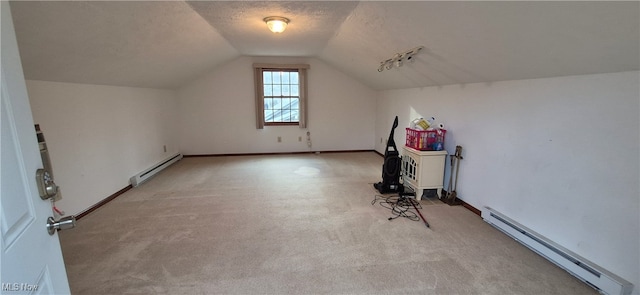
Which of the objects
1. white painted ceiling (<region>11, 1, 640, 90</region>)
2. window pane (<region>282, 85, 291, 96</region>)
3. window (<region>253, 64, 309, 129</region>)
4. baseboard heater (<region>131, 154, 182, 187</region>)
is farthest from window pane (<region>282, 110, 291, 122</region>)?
baseboard heater (<region>131, 154, 182, 187</region>)

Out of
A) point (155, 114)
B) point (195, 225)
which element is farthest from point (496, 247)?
point (155, 114)

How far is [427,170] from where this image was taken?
315cm

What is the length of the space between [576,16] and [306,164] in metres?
4.00

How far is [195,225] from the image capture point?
256 cm

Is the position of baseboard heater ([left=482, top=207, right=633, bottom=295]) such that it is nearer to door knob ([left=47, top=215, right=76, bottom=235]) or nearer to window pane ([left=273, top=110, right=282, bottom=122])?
door knob ([left=47, top=215, right=76, bottom=235])

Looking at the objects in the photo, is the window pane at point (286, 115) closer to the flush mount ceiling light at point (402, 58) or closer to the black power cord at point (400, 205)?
the flush mount ceiling light at point (402, 58)

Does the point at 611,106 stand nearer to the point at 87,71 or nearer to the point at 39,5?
the point at 39,5

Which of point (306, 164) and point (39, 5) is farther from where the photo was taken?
point (306, 164)

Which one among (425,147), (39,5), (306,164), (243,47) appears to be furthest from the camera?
(306,164)

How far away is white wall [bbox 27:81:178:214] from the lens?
8.09 feet

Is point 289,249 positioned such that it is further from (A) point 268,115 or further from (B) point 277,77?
(B) point 277,77

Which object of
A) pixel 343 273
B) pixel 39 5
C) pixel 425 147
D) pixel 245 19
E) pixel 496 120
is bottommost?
pixel 343 273

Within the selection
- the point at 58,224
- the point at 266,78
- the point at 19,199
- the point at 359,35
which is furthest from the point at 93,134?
the point at 266,78

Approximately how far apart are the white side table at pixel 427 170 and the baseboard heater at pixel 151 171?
3608 mm
